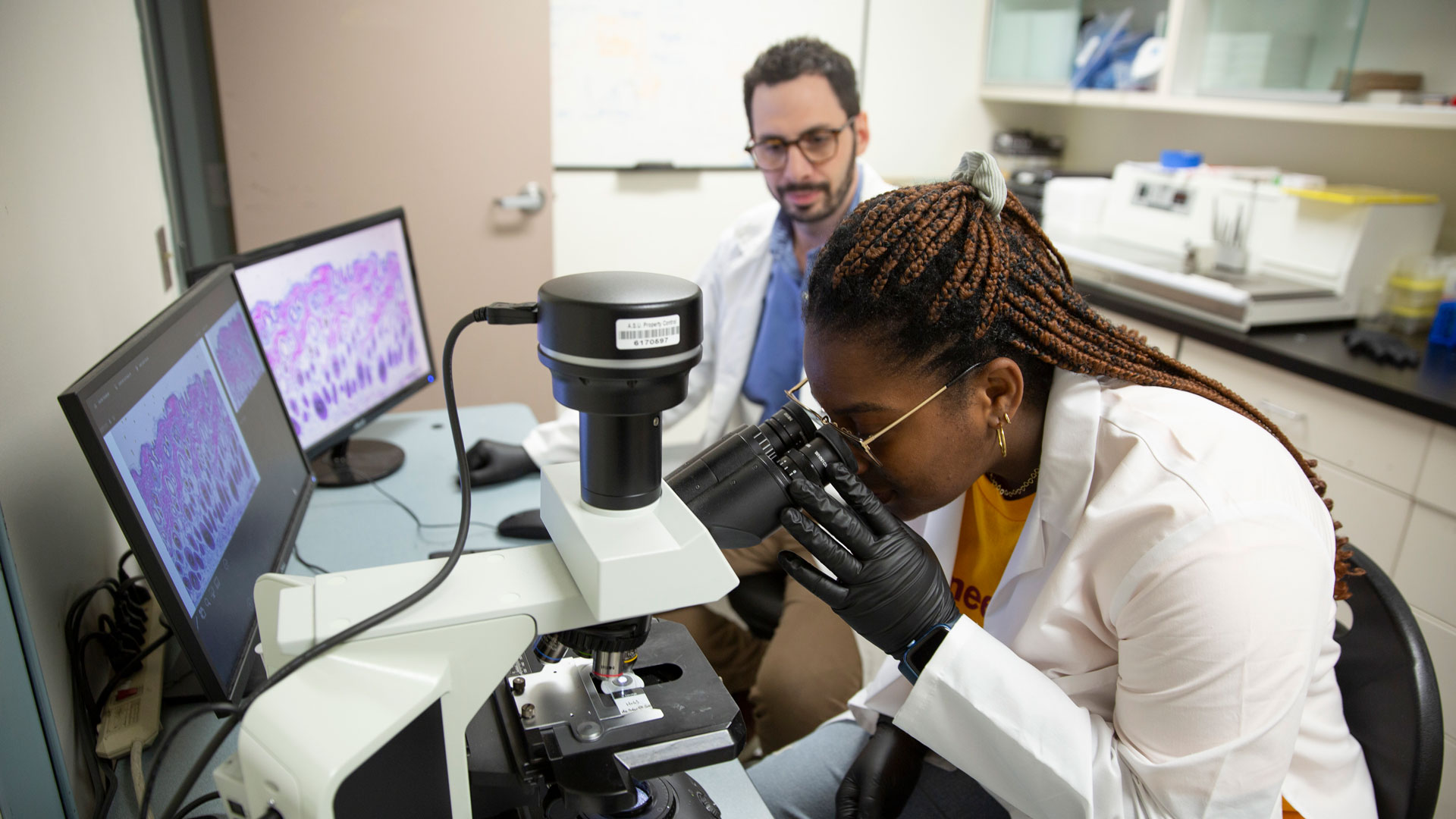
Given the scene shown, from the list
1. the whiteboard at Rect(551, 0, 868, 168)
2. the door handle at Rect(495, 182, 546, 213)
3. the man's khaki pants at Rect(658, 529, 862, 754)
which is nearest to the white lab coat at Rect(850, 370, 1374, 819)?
the man's khaki pants at Rect(658, 529, 862, 754)

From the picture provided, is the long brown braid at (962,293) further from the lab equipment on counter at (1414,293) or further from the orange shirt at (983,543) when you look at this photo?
the lab equipment on counter at (1414,293)

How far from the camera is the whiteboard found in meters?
2.90

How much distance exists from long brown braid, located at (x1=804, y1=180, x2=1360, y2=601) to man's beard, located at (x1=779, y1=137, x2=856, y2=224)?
1.01 metres

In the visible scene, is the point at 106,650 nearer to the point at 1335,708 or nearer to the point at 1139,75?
the point at 1335,708

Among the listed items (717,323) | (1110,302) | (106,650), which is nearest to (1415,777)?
(106,650)

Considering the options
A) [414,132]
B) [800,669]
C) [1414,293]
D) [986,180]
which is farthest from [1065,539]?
[414,132]

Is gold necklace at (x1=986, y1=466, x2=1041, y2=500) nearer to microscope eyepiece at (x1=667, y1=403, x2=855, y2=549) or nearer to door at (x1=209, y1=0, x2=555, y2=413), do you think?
microscope eyepiece at (x1=667, y1=403, x2=855, y2=549)

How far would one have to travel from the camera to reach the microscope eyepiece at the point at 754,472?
73 centimetres

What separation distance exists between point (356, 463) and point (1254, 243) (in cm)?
223

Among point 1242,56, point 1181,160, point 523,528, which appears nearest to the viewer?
point 523,528

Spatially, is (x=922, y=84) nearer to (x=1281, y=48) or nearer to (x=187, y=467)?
(x=1281, y=48)

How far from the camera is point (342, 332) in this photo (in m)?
1.46

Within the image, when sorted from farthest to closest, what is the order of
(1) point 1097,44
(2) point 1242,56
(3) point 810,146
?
1. (1) point 1097,44
2. (2) point 1242,56
3. (3) point 810,146

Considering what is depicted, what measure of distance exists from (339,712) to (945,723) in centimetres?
57
